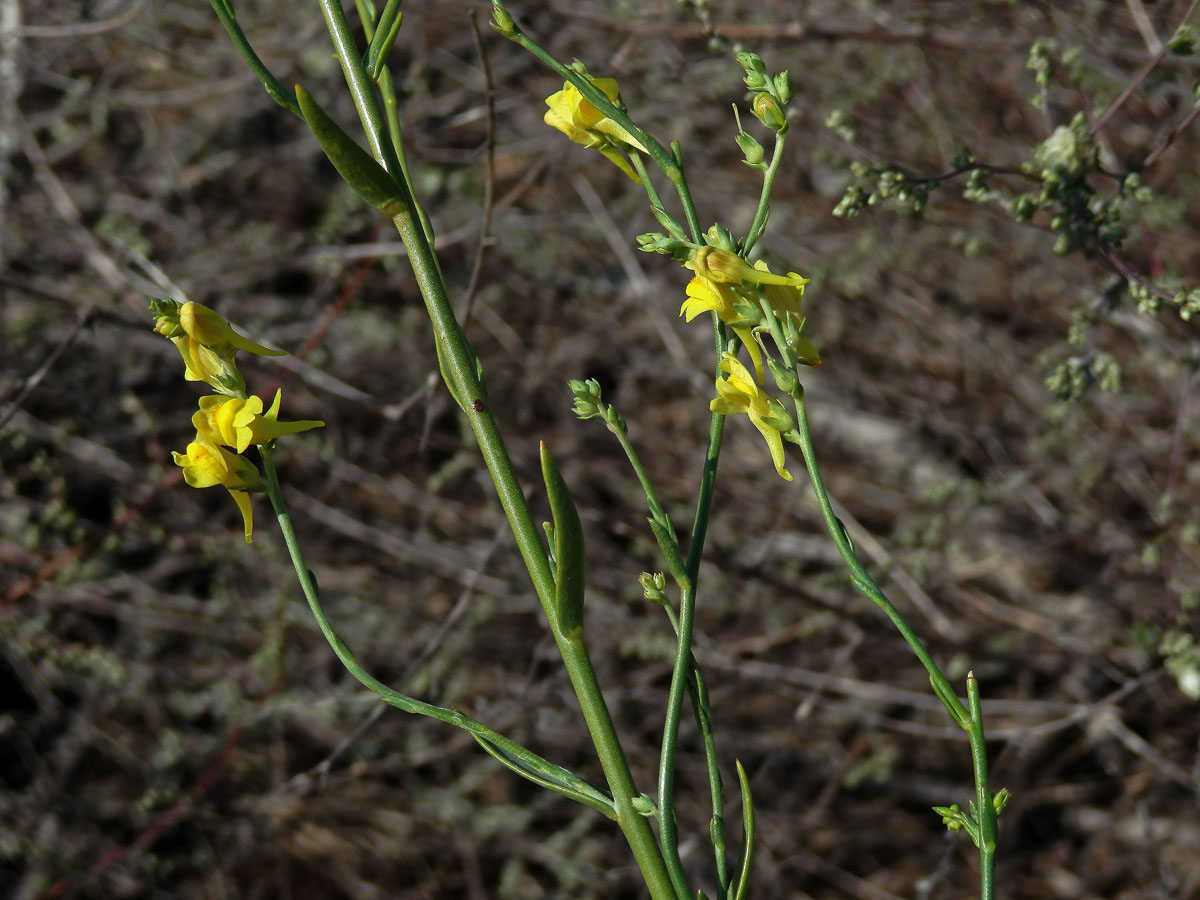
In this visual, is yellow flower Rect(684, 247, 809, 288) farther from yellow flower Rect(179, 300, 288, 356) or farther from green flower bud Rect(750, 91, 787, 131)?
yellow flower Rect(179, 300, 288, 356)

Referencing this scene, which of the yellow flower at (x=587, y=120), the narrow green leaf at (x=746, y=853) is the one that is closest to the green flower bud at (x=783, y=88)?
the yellow flower at (x=587, y=120)

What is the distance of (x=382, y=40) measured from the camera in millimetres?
931

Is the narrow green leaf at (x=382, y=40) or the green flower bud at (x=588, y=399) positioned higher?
the narrow green leaf at (x=382, y=40)

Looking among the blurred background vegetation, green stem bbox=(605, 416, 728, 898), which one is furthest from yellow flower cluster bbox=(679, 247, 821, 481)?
the blurred background vegetation

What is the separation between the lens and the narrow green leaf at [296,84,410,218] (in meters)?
0.82

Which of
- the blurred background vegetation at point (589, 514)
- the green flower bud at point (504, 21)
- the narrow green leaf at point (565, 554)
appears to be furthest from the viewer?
the blurred background vegetation at point (589, 514)

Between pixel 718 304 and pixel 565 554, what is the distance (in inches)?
10.3

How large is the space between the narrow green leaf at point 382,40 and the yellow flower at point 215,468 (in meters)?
0.38

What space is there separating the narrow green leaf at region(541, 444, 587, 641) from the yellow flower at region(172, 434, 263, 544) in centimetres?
32

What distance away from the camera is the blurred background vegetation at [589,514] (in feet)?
10.5

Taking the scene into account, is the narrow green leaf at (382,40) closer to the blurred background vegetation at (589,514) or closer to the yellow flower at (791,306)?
the yellow flower at (791,306)

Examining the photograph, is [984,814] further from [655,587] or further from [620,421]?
[620,421]

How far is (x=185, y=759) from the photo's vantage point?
3.46 meters

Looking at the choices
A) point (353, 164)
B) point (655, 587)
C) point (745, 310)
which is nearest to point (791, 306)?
point (745, 310)
